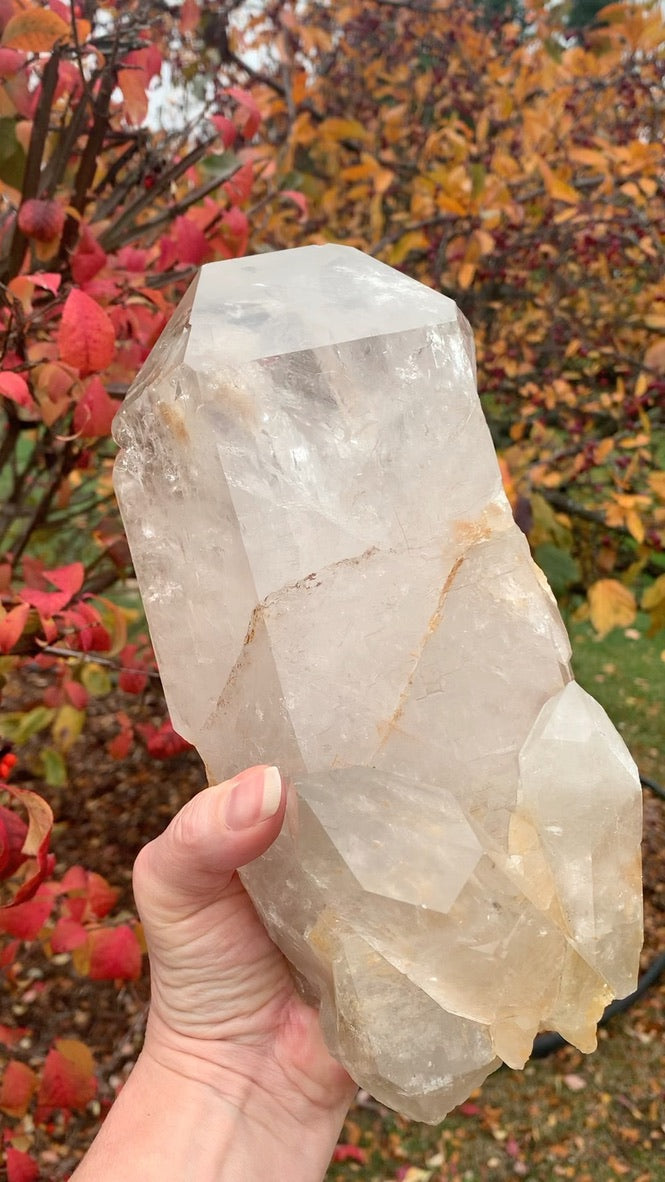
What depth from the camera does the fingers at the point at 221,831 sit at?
109 centimetres

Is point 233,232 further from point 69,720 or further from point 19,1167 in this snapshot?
point 19,1167

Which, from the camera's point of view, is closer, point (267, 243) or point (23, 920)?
point (23, 920)

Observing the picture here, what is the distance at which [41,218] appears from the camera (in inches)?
64.9

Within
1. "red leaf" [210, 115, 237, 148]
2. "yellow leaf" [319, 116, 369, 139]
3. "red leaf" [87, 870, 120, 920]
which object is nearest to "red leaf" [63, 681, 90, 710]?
"red leaf" [87, 870, 120, 920]

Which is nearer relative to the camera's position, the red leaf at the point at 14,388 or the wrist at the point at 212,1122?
the wrist at the point at 212,1122

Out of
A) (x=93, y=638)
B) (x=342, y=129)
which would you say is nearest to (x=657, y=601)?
(x=93, y=638)

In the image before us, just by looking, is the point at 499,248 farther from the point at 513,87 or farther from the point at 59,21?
the point at 59,21

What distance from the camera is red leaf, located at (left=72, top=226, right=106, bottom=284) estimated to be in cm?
174

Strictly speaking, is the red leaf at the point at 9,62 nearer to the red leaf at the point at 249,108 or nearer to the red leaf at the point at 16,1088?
the red leaf at the point at 249,108

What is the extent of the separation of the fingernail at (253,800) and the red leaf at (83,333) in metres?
0.80

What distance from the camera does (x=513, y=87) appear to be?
13.1 ft

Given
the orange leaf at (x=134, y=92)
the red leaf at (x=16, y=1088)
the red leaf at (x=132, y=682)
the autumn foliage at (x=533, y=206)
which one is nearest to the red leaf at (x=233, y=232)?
the orange leaf at (x=134, y=92)

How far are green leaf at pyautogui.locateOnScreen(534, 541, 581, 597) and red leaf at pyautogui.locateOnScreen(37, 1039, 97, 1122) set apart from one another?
2139 millimetres

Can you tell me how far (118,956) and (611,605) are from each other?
1643 mm
